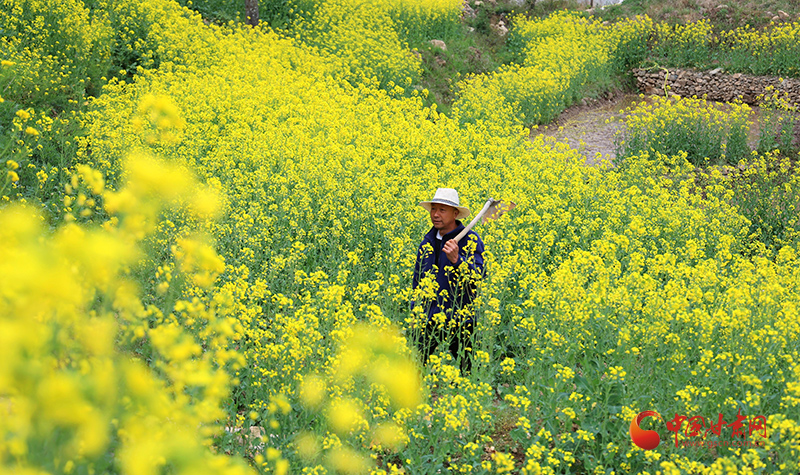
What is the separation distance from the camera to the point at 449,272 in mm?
5238

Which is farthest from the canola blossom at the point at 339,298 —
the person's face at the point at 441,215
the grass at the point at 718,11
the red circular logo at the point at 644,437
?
the grass at the point at 718,11

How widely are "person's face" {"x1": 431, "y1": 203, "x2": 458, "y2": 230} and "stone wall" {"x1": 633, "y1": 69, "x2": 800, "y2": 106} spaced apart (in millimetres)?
15026

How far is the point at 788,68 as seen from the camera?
57.1 ft

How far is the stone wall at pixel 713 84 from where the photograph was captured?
56.7ft

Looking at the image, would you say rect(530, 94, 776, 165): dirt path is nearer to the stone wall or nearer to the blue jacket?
the stone wall

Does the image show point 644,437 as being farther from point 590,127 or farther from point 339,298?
point 590,127

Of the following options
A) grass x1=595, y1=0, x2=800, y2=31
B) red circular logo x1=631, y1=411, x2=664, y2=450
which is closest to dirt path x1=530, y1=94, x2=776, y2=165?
grass x1=595, y1=0, x2=800, y2=31

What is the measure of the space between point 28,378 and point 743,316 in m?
4.41

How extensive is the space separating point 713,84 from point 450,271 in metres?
17.0

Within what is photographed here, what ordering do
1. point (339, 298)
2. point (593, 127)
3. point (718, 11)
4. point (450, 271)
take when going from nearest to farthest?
1. point (339, 298)
2. point (450, 271)
3. point (593, 127)
4. point (718, 11)

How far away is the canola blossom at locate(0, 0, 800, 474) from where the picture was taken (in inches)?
69.6

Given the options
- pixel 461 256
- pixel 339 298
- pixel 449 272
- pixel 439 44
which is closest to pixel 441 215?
pixel 461 256

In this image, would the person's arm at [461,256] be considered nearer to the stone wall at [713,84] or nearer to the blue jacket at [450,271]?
the blue jacket at [450,271]

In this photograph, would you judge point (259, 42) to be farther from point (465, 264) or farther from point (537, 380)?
point (537, 380)
